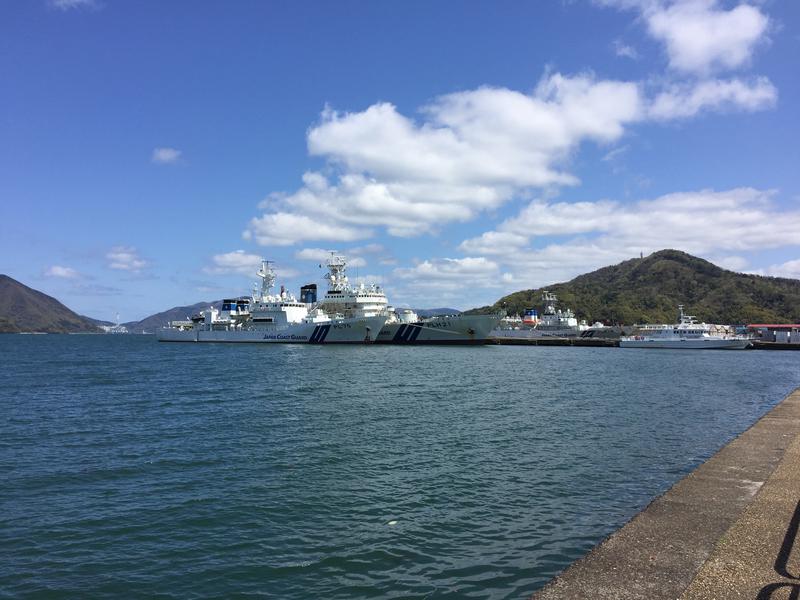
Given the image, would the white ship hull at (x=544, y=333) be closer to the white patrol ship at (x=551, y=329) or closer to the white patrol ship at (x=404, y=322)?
the white patrol ship at (x=551, y=329)

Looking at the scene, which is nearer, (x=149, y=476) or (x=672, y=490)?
(x=672, y=490)

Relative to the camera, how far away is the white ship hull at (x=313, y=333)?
83.4m

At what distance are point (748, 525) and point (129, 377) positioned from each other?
136 ft

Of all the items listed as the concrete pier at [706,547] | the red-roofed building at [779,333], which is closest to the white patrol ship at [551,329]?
the red-roofed building at [779,333]

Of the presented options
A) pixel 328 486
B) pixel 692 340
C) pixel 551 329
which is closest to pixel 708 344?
pixel 692 340

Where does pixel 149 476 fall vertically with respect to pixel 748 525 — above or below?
below

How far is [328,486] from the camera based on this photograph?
42.3ft

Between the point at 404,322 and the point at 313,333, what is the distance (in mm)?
14900

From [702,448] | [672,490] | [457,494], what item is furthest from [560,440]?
[672,490]

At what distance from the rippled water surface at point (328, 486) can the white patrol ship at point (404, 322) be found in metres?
57.4

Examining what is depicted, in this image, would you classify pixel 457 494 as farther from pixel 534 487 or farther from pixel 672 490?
pixel 672 490

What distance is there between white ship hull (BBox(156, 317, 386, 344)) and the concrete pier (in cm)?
7362

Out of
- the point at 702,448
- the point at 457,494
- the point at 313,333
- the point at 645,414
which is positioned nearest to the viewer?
the point at 457,494

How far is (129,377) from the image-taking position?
A: 40.5 m
